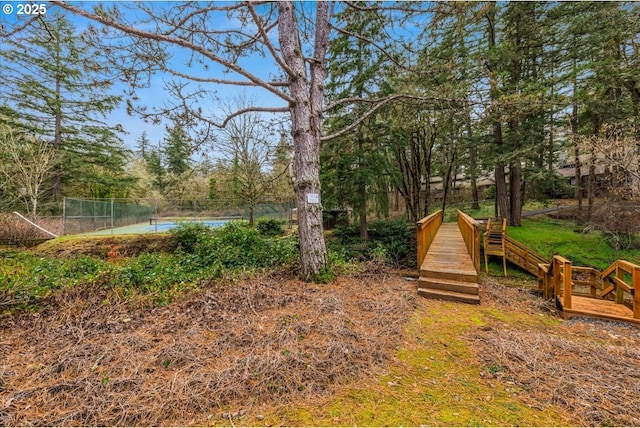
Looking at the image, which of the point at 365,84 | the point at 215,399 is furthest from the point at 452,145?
the point at 215,399

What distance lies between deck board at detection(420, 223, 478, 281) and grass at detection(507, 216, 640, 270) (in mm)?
3747

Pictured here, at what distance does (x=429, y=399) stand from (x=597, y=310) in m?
4.05

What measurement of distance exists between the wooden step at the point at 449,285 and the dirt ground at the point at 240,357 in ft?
2.80

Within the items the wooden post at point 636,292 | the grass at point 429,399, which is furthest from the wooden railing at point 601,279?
the grass at point 429,399

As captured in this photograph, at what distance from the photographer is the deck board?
17.3ft

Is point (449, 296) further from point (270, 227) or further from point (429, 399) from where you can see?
point (270, 227)

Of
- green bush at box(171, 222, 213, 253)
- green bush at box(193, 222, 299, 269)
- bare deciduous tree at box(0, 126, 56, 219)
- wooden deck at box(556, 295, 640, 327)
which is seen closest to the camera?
wooden deck at box(556, 295, 640, 327)

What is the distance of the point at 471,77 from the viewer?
7969 millimetres

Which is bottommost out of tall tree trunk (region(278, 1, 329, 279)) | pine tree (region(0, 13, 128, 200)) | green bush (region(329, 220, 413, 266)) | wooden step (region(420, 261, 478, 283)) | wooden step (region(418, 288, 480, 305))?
wooden step (region(418, 288, 480, 305))

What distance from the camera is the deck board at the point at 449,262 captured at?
5.28 metres

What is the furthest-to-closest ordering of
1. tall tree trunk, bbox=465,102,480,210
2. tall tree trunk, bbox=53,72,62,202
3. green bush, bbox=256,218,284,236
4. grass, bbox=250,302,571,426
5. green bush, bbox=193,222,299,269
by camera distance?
tall tree trunk, bbox=53,72,62,202
green bush, bbox=256,218,284,236
tall tree trunk, bbox=465,102,480,210
green bush, bbox=193,222,299,269
grass, bbox=250,302,571,426

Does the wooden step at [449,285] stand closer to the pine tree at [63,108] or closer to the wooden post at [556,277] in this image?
the wooden post at [556,277]

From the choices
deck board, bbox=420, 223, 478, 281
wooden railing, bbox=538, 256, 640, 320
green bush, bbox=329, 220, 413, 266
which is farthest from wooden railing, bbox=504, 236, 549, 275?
green bush, bbox=329, 220, 413, 266

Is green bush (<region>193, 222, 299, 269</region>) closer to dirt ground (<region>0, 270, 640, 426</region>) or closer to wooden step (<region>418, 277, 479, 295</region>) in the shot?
dirt ground (<region>0, 270, 640, 426</region>)
